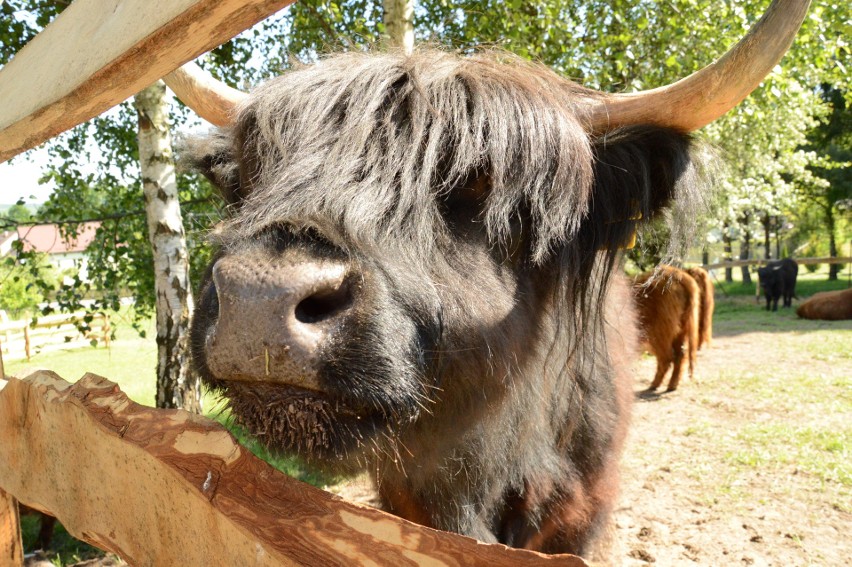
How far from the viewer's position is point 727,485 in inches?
202

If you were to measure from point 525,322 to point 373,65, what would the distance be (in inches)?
43.1

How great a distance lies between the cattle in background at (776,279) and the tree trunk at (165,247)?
20016mm

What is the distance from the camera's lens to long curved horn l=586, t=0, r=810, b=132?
1812 millimetres

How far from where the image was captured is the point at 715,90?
2.03 m

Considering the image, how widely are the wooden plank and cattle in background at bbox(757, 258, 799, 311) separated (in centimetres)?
2228

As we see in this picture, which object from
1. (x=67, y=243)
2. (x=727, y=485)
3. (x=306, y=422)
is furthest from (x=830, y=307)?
(x=306, y=422)

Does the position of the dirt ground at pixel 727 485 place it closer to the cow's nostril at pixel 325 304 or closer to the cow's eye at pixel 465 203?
the cow's eye at pixel 465 203

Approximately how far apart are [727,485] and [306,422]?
4699 millimetres

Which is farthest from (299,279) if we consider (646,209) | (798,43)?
(798,43)

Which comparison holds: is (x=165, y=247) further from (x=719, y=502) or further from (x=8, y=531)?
(x=719, y=502)

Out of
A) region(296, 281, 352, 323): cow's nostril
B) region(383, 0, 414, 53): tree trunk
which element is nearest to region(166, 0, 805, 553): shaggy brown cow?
region(296, 281, 352, 323): cow's nostril

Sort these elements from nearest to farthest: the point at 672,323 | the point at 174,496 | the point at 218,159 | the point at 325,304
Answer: the point at 174,496
the point at 325,304
the point at 218,159
the point at 672,323

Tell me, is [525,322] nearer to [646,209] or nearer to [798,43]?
[646,209]

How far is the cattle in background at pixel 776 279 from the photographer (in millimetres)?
20281
